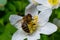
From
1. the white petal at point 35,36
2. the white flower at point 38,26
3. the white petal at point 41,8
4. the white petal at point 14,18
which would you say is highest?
the white petal at point 41,8

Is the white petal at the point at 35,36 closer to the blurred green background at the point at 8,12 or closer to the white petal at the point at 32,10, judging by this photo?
the white petal at the point at 32,10

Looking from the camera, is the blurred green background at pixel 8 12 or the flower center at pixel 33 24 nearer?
the flower center at pixel 33 24

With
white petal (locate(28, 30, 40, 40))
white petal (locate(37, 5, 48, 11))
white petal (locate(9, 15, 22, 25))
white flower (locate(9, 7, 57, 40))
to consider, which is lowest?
white petal (locate(28, 30, 40, 40))

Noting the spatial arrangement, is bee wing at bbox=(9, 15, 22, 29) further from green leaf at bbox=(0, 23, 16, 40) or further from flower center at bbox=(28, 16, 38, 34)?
green leaf at bbox=(0, 23, 16, 40)

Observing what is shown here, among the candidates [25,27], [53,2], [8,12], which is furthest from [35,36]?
[8,12]

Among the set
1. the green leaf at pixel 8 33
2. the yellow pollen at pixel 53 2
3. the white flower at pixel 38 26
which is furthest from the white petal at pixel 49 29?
the green leaf at pixel 8 33

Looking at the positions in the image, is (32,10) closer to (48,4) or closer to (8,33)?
(48,4)

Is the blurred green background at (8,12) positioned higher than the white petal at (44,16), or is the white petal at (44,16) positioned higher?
the blurred green background at (8,12)

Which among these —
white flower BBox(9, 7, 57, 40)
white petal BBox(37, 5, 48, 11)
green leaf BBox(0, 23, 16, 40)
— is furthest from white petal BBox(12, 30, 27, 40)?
green leaf BBox(0, 23, 16, 40)

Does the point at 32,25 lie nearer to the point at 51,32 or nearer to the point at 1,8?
the point at 51,32
